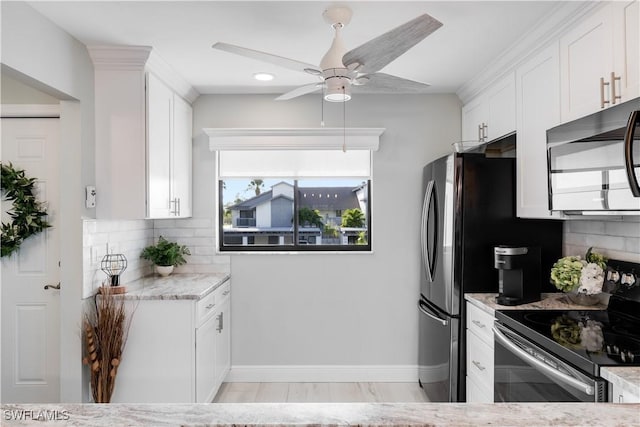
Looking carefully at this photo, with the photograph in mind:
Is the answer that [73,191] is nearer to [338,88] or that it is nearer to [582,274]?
[338,88]

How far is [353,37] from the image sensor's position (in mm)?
2580

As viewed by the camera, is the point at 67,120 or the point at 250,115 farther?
the point at 250,115

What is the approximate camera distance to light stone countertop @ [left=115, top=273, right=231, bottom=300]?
2.86m

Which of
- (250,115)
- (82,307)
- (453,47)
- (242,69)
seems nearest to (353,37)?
(453,47)

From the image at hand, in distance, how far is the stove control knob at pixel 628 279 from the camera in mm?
2268

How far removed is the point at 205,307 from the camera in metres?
3.11

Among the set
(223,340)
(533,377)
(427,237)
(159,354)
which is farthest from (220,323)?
(533,377)

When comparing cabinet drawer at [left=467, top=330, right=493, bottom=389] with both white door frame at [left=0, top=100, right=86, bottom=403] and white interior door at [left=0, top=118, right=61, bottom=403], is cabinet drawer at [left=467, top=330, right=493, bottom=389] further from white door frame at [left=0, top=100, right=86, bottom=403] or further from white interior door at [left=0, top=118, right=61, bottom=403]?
white interior door at [left=0, top=118, right=61, bottom=403]

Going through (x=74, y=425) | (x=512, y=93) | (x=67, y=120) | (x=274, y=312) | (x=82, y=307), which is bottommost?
(x=274, y=312)

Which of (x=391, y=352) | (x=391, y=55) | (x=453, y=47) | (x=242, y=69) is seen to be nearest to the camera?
(x=391, y=55)

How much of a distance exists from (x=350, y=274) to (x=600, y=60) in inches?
96.8

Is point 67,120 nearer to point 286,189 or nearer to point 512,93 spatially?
point 286,189

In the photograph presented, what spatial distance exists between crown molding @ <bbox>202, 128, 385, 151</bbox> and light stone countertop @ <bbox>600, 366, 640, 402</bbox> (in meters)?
2.60

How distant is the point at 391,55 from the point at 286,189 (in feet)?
7.46
